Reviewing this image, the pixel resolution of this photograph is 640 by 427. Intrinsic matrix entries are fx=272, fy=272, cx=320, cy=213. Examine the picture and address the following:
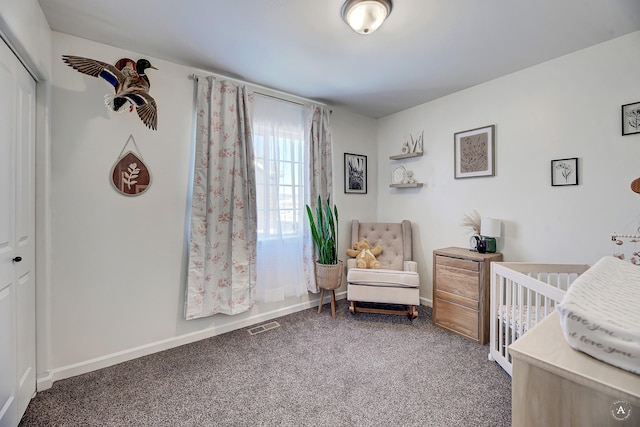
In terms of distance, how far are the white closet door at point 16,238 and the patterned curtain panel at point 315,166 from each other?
222cm

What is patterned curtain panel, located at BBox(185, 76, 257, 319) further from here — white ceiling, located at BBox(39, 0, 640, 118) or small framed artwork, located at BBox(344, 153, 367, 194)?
small framed artwork, located at BBox(344, 153, 367, 194)

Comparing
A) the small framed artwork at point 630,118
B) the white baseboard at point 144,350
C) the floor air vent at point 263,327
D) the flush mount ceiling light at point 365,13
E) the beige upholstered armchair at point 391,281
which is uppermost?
the flush mount ceiling light at point 365,13

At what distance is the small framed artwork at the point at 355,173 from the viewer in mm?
3672

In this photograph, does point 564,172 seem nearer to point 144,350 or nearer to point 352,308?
point 352,308

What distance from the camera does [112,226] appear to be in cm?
215

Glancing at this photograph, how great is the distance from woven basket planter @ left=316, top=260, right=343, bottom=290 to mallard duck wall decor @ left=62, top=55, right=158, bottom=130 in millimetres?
2072

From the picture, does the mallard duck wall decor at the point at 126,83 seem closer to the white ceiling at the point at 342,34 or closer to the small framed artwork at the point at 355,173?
the white ceiling at the point at 342,34

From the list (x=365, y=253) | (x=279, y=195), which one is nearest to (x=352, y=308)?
(x=365, y=253)

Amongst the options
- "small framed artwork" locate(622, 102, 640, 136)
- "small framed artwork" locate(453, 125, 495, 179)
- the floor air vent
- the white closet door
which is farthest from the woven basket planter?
"small framed artwork" locate(622, 102, 640, 136)

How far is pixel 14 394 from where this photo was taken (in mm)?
1497

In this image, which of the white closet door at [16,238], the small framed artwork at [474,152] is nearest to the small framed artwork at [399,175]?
the small framed artwork at [474,152]

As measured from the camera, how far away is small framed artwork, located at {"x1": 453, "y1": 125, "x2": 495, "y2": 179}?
2.79 meters

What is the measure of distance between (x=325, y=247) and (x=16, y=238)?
2.37 m

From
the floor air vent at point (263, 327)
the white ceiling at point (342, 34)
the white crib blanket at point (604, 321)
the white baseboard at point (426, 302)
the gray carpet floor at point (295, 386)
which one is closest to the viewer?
the white crib blanket at point (604, 321)
